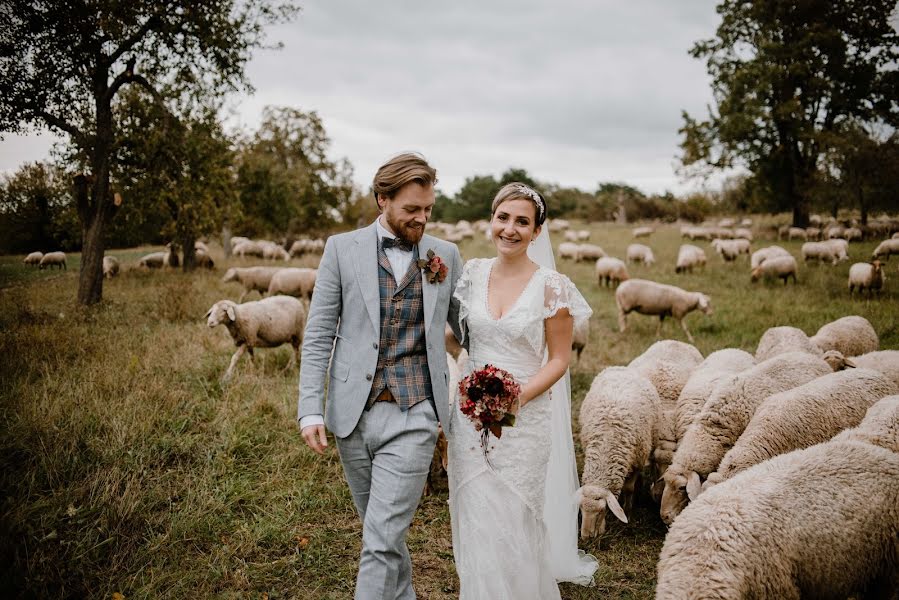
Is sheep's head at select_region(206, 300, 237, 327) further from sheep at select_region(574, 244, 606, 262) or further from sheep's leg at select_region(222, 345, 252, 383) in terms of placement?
sheep at select_region(574, 244, 606, 262)

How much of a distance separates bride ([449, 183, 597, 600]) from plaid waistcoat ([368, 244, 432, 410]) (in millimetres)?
→ 364

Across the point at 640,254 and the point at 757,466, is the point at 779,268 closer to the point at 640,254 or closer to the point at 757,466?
the point at 640,254

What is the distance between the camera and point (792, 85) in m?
21.6

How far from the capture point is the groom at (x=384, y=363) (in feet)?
8.10

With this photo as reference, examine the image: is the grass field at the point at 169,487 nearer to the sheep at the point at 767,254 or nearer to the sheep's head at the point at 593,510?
the sheep's head at the point at 593,510

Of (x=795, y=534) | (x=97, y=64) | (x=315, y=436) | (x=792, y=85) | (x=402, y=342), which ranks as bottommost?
(x=795, y=534)

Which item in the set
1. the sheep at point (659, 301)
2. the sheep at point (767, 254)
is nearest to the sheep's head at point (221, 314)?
the sheep at point (659, 301)

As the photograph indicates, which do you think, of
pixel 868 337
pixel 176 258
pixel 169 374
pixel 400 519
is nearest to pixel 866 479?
pixel 400 519

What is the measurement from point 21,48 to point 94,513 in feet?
29.2

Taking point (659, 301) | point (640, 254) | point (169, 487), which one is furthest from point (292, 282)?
point (640, 254)

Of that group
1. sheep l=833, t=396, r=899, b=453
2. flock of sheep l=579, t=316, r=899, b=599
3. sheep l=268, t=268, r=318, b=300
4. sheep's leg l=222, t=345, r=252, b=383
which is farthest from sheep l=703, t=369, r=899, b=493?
sheep l=268, t=268, r=318, b=300

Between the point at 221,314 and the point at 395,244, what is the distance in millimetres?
6488

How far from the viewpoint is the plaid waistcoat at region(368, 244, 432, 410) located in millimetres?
2584

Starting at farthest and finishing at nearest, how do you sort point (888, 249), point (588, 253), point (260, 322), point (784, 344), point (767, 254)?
point (588, 253)
point (767, 254)
point (888, 249)
point (260, 322)
point (784, 344)
